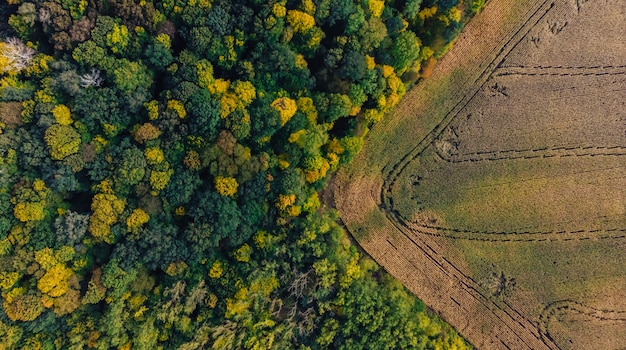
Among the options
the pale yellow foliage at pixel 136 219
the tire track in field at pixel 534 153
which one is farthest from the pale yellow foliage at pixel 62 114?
the tire track in field at pixel 534 153

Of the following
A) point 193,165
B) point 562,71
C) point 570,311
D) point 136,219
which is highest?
point 562,71

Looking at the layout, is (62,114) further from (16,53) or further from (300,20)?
(300,20)

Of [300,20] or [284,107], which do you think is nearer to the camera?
[300,20]

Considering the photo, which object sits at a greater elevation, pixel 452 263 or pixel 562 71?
pixel 562 71

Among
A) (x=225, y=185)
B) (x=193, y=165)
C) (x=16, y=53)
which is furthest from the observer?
(x=225, y=185)

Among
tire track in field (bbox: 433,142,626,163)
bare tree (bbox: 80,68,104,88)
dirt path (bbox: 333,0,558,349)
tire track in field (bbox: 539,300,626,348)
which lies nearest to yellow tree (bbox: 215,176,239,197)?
bare tree (bbox: 80,68,104,88)

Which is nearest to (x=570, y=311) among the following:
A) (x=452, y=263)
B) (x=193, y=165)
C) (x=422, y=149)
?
(x=452, y=263)
